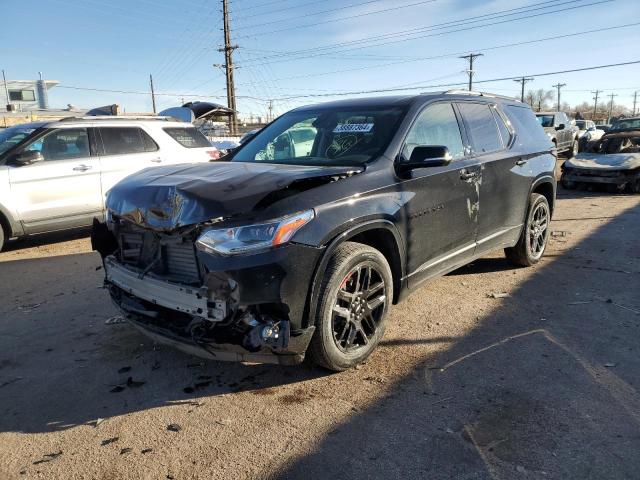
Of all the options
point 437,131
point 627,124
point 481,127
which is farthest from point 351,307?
point 627,124

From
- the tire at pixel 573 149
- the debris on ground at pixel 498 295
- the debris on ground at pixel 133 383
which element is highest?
the tire at pixel 573 149

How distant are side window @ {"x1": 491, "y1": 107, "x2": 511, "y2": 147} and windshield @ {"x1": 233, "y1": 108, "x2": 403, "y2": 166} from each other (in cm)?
167

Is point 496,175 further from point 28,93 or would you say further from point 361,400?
point 28,93

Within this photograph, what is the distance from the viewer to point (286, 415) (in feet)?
9.73

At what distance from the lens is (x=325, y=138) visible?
4.21 meters

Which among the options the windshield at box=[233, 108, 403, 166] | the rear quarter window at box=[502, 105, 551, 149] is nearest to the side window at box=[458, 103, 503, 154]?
the rear quarter window at box=[502, 105, 551, 149]

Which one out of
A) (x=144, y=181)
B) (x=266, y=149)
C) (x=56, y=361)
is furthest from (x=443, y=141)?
(x=56, y=361)

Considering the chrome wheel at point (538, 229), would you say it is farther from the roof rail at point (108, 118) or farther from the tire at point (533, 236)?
the roof rail at point (108, 118)

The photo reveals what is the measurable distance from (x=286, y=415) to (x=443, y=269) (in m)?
1.99

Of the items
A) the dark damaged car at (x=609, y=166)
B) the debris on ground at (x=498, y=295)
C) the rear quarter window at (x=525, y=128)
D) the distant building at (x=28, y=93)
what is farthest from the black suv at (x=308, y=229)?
the distant building at (x=28, y=93)

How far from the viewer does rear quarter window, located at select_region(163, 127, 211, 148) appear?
8.78m

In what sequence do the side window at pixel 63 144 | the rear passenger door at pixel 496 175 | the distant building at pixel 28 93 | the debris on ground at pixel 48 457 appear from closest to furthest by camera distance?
the debris on ground at pixel 48 457 → the rear passenger door at pixel 496 175 → the side window at pixel 63 144 → the distant building at pixel 28 93

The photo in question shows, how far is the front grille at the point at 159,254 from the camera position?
10.0 ft

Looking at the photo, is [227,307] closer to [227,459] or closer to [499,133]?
[227,459]
